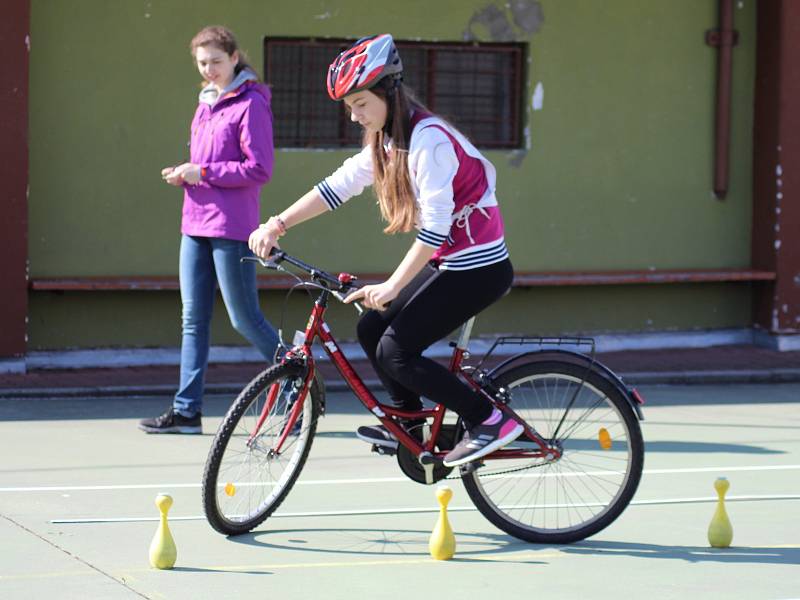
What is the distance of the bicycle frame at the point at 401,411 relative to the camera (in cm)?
623

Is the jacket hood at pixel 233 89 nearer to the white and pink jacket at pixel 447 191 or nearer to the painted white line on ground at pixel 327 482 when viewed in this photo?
the painted white line on ground at pixel 327 482

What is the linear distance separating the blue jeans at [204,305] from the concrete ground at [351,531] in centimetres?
32

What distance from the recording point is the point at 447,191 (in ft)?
19.2

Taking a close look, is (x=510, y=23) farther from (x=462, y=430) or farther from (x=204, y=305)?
(x=462, y=430)

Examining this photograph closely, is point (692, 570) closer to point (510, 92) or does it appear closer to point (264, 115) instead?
point (264, 115)

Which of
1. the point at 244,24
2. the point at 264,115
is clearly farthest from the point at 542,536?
the point at 244,24

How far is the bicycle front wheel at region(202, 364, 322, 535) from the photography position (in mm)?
6090

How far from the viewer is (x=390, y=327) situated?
20.0 ft

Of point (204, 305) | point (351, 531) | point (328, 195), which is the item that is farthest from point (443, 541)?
point (204, 305)

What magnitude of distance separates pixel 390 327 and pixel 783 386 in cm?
589

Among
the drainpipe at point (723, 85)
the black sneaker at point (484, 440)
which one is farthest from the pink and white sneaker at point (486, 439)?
the drainpipe at point (723, 85)

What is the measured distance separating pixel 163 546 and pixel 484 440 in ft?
4.21

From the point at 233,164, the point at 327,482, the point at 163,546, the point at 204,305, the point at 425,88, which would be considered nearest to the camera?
the point at 163,546

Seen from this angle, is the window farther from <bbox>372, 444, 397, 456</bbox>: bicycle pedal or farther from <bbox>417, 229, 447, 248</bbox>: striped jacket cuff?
<bbox>417, 229, 447, 248</bbox>: striped jacket cuff
